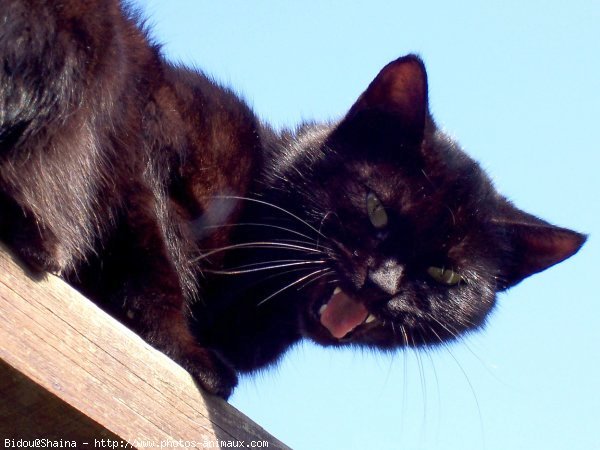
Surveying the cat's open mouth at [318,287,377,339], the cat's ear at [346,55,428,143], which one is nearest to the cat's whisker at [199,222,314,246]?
the cat's open mouth at [318,287,377,339]

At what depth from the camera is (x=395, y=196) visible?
2447 millimetres

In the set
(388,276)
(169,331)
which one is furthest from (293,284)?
(169,331)

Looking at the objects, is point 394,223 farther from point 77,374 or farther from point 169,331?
point 77,374

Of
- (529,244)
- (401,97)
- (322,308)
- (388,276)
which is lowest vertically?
(322,308)

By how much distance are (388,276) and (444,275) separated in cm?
26

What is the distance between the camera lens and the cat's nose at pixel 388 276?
7.32 ft

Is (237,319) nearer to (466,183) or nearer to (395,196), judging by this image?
(395,196)

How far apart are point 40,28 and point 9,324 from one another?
22.5 inches

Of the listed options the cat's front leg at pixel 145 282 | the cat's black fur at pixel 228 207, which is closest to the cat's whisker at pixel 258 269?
the cat's black fur at pixel 228 207

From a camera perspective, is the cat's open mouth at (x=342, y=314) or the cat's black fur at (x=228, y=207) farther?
the cat's open mouth at (x=342, y=314)

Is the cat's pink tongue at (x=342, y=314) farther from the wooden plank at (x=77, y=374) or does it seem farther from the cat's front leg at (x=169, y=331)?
the wooden plank at (x=77, y=374)

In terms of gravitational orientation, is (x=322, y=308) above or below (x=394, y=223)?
below

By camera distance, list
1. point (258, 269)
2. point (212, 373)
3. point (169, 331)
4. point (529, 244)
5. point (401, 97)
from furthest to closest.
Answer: point (529, 244) → point (401, 97) → point (258, 269) → point (169, 331) → point (212, 373)

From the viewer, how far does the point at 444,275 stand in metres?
2.46
